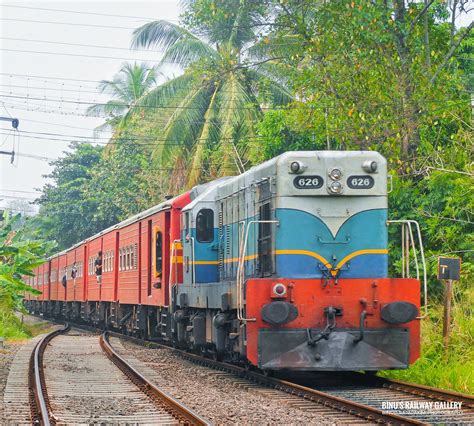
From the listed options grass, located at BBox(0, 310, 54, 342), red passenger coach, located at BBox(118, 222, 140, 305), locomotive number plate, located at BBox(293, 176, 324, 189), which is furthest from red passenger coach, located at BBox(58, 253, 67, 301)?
locomotive number plate, located at BBox(293, 176, 324, 189)

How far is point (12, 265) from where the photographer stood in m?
22.0

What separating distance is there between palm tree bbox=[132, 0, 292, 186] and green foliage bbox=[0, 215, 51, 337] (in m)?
6.10

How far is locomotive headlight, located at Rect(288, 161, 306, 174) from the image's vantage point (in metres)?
11.4

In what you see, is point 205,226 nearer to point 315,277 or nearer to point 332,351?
point 315,277

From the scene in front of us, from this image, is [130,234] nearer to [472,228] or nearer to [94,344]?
[94,344]

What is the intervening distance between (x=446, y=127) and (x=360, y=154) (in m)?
8.19

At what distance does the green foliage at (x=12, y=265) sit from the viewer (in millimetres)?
18641

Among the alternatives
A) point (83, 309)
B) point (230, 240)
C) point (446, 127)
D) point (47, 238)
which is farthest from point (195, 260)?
point (47, 238)

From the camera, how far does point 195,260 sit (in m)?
15.2

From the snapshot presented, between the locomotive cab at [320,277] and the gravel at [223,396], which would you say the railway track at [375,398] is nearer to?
the gravel at [223,396]

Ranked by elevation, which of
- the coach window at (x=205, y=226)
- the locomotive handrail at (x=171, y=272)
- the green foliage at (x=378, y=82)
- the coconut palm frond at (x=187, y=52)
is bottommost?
the locomotive handrail at (x=171, y=272)

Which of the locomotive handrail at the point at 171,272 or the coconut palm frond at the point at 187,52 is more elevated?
the coconut palm frond at the point at 187,52

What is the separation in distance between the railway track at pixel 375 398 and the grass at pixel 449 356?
0.76m

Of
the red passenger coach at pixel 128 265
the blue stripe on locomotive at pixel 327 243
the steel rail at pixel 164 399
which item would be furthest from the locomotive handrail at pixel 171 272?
the blue stripe on locomotive at pixel 327 243
